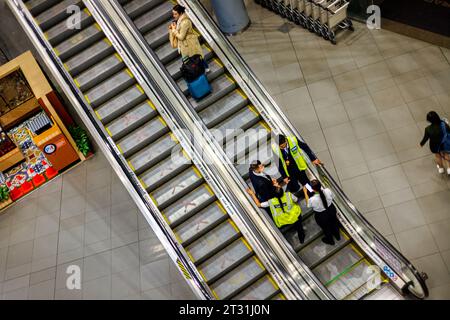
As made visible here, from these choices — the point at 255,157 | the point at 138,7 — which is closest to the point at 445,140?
the point at 255,157

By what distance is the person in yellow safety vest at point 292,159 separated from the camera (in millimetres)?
11422

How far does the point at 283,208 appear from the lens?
448 inches

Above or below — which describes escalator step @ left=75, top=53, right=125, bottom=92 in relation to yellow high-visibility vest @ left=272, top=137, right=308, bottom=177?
above

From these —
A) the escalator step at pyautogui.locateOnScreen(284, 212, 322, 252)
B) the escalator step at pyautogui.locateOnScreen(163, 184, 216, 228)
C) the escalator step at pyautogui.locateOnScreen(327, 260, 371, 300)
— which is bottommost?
the escalator step at pyautogui.locateOnScreen(327, 260, 371, 300)

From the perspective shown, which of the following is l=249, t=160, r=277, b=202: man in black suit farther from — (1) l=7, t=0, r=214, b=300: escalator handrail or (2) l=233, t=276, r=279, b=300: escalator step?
(1) l=7, t=0, r=214, b=300: escalator handrail

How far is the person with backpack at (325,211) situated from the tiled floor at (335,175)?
112cm

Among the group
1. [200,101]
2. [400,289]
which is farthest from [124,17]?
[400,289]

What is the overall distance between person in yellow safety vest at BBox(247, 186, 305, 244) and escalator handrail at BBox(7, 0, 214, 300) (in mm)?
1580

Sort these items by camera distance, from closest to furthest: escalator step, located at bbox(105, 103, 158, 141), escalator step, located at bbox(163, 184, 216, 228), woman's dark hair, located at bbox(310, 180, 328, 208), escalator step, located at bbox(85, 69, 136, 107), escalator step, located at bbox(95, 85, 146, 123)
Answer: woman's dark hair, located at bbox(310, 180, 328, 208)
escalator step, located at bbox(163, 184, 216, 228)
escalator step, located at bbox(105, 103, 158, 141)
escalator step, located at bbox(95, 85, 146, 123)
escalator step, located at bbox(85, 69, 136, 107)

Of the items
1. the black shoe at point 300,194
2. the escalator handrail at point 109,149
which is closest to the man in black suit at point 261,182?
the black shoe at point 300,194

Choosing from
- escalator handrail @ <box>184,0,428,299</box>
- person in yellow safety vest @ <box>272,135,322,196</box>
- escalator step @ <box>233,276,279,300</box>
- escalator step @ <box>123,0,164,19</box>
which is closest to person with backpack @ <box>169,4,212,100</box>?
escalator handrail @ <box>184,0,428,299</box>

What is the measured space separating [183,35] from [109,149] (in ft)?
7.83

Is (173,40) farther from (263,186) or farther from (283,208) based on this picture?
(283,208)

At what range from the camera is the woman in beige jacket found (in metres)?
12.2
